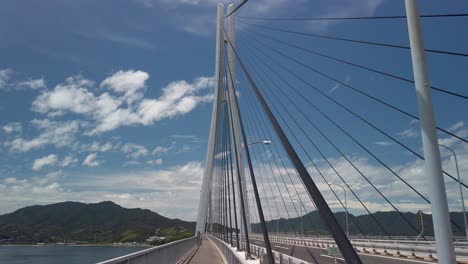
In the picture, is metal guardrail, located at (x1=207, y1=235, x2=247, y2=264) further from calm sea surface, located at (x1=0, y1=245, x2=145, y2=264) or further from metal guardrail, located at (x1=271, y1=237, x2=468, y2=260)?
calm sea surface, located at (x1=0, y1=245, x2=145, y2=264)

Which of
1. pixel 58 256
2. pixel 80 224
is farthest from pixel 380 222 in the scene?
pixel 80 224

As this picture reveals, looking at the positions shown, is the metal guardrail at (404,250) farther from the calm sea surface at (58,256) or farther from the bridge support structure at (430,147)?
the calm sea surface at (58,256)

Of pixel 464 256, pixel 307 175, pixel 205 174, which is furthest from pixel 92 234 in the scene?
pixel 307 175

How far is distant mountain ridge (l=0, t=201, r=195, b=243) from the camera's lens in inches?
2148

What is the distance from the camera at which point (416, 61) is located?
4.93m

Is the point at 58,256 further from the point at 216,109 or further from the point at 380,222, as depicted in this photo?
the point at 380,222

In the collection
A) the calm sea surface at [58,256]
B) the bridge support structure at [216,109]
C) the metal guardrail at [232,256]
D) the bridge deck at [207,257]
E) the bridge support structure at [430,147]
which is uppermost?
the bridge support structure at [216,109]

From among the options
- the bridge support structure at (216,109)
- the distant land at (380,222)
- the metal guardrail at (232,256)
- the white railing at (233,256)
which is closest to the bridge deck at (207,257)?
the metal guardrail at (232,256)

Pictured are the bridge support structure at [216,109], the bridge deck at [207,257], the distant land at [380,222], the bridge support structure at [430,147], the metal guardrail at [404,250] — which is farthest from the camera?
the bridge support structure at [216,109]

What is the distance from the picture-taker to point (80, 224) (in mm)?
83250

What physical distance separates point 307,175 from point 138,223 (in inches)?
3596

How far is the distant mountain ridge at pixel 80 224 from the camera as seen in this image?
2148 inches

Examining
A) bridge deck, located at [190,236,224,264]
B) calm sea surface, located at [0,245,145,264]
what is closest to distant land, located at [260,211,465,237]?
bridge deck, located at [190,236,224,264]

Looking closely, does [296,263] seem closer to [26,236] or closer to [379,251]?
[379,251]
